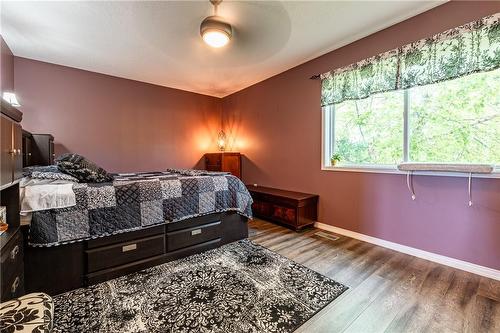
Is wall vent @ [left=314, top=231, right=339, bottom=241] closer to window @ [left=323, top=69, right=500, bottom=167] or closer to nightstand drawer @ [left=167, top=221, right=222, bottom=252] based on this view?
window @ [left=323, top=69, right=500, bottom=167]

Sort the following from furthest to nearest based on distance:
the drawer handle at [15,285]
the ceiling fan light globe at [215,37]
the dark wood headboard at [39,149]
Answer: the dark wood headboard at [39,149], the ceiling fan light globe at [215,37], the drawer handle at [15,285]

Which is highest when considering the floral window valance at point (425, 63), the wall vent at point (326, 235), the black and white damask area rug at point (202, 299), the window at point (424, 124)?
the floral window valance at point (425, 63)

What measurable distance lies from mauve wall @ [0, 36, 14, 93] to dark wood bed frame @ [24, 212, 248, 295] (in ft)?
7.66

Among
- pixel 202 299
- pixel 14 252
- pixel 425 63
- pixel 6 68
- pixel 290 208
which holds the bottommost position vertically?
pixel 202 299

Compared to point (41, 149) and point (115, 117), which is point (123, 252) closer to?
point (41, 149)

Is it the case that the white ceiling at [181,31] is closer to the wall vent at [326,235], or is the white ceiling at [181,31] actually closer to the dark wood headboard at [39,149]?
the dark wood headboard at [39,149]

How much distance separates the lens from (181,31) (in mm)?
2539

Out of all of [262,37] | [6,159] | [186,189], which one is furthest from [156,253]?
[262,37]

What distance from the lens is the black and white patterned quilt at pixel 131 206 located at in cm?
170

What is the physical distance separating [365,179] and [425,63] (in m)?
1.37

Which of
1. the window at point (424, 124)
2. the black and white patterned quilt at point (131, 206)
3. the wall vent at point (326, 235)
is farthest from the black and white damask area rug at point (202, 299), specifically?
the window at point (424, 124)

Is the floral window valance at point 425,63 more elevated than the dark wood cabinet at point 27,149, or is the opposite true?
the floral window valance at point 425,63

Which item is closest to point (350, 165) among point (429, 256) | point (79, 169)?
point (429, 256)

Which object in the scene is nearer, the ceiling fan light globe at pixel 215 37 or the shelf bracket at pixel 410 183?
the ceiling fan light globe at pixel 215 37
